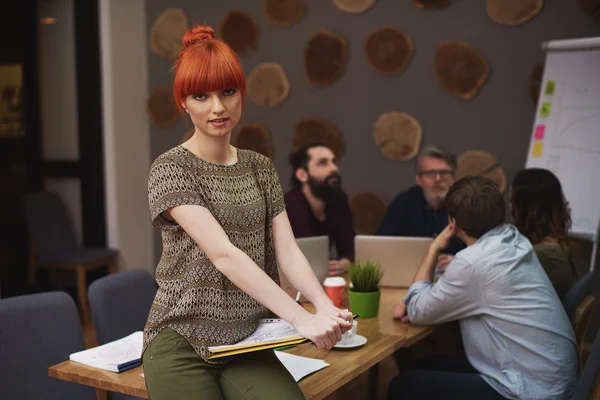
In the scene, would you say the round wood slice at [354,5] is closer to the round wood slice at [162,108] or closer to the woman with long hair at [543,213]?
the round wood slice at [162,108]

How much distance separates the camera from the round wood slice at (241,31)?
480 cm

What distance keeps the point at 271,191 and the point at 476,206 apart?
37.1 inches

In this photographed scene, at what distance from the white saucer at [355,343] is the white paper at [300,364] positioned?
119mm

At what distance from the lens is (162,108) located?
5211 mm

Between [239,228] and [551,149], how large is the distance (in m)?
2.70

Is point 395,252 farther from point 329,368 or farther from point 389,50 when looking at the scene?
point 389,50

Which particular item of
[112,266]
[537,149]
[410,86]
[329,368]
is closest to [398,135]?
[410,86]

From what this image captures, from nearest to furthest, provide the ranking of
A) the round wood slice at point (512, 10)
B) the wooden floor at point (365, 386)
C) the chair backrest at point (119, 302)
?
the chair backrest at point (119, 302)
the wooden floor at point (365, 386)
the round wood slice at point (512, 10)

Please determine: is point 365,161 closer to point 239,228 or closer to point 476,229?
point 476,229

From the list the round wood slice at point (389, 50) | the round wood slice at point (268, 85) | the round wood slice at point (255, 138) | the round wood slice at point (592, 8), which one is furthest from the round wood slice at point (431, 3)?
the round wood slice at point (255, 138)

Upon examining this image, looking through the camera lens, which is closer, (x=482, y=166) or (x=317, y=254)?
(x=317, y=254)

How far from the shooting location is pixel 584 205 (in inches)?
137

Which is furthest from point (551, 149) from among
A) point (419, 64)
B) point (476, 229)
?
point (476, 229)

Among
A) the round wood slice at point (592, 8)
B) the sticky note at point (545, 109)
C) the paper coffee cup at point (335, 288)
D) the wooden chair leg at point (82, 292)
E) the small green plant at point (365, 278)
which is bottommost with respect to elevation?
the wooden chair leg at point (82, 292)
